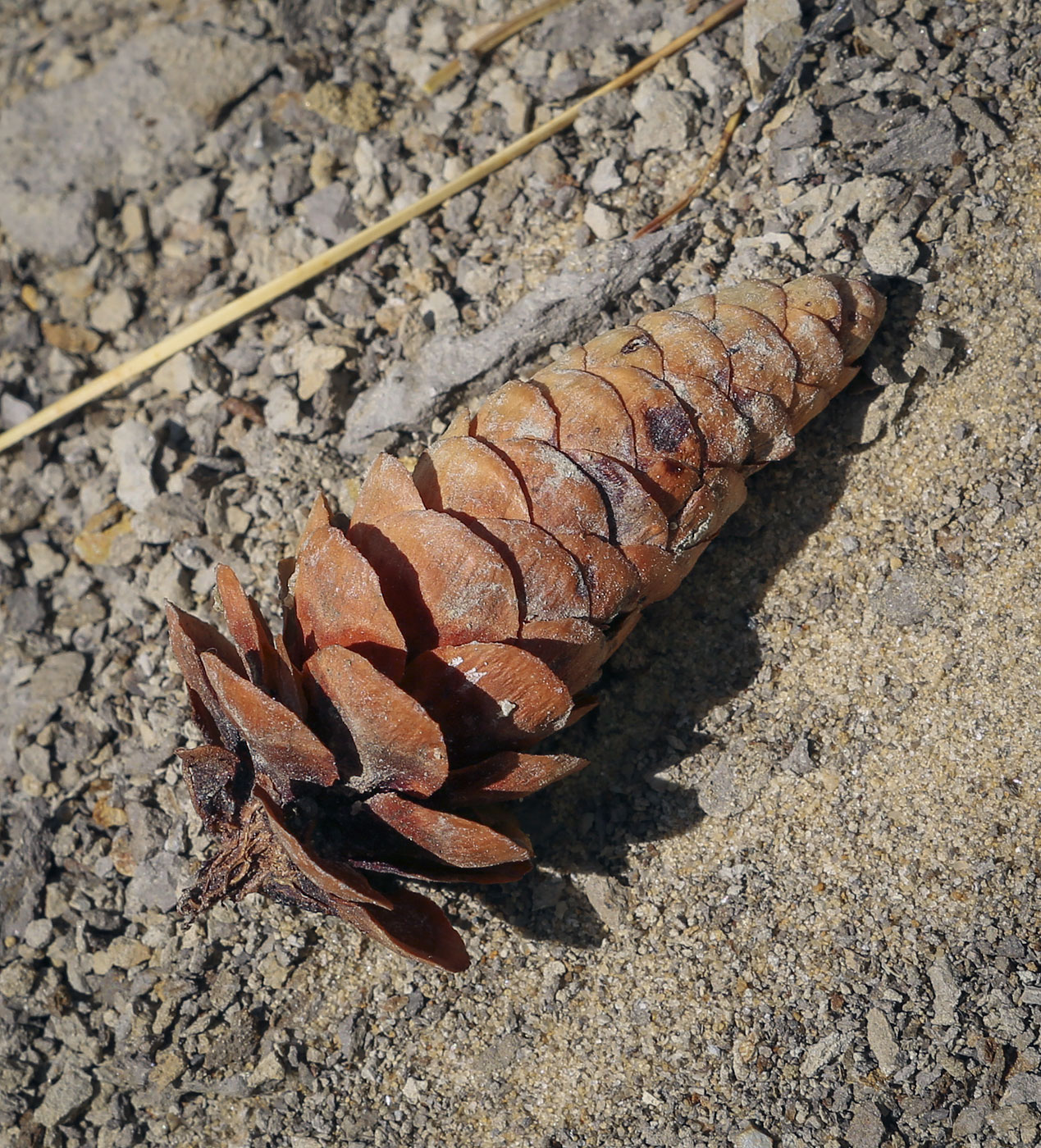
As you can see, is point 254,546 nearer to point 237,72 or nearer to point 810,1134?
point 237,72

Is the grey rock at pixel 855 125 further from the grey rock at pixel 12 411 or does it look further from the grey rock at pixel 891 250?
the grey rock at pixel 12 411

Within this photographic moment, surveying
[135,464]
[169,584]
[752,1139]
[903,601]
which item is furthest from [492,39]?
[752,1139]

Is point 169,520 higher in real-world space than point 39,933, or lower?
higher

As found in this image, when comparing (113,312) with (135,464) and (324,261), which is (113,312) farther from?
(324,261)

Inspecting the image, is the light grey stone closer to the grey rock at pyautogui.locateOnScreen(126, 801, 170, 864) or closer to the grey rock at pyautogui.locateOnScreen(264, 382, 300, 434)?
the grey rock at pyautogui.locateOnScreen(264, 382, 300, 434)

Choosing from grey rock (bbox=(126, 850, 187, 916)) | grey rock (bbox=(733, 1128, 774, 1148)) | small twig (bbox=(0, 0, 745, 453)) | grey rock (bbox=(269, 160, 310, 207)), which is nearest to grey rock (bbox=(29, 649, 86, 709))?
grey rock (bbox=(126, 850, 187, 916))

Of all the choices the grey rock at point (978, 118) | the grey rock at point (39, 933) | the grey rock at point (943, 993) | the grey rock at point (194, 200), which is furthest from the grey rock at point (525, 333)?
the grey rock at point (943, 993)

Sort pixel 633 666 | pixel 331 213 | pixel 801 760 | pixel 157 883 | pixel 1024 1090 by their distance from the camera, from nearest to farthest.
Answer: pixel 1024 1090
pixel 801 760
pixel 633 666
pixel 157 883
pixel 331 213
